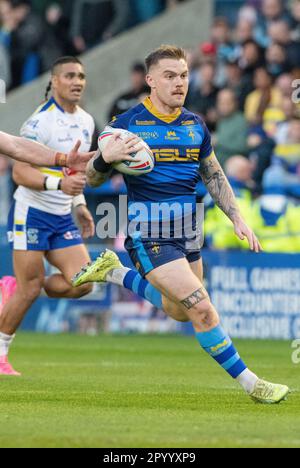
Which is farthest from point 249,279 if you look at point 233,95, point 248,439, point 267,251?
point 248,439

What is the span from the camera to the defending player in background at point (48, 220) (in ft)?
40.5

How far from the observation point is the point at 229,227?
19.1m

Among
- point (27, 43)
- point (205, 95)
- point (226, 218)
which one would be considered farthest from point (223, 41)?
point (226, 218)

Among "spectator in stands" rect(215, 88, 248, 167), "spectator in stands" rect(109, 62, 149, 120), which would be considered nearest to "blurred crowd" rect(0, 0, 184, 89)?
"spectator in stands" rect(109, 62, 149, 120)

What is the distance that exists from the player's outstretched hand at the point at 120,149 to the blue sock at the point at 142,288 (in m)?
1.42

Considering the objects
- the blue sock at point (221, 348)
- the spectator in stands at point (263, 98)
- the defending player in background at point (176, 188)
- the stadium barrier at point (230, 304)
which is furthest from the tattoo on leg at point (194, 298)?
the spectator in stands at point (263, 98)

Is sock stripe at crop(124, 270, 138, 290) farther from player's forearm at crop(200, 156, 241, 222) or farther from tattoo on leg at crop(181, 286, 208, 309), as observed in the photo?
tattoo on leg at crop(181, 286, 208, 309)

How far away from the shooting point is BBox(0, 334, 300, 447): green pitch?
7586 mm

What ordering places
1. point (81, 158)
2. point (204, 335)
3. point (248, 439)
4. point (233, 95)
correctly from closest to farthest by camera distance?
point (248, 439)
point (204, 335)
point (81, 158)
point (233, 95)

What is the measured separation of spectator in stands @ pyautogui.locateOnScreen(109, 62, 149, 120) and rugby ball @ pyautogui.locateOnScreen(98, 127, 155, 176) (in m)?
12.0

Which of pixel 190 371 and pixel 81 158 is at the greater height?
pixel 81 158

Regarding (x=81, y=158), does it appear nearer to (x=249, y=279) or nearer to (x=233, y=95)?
(x=249, y=279)

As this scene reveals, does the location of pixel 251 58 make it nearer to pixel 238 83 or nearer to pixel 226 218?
pixel 238 83

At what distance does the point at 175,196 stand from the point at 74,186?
0.96 meters
